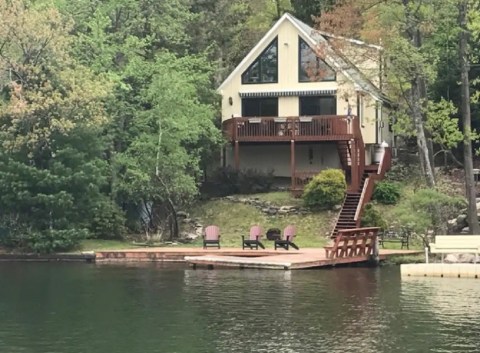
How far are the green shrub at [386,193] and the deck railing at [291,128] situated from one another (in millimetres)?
3011

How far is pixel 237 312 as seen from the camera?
61.8ft

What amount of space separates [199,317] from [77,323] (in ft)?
8.97

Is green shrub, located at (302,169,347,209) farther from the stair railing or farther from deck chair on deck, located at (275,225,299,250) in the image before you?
deck chair on deck, located at (275,225,299,250)

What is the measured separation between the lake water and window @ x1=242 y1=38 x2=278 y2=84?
17.7 m

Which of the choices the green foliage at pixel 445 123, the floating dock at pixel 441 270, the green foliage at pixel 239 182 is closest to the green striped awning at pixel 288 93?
the green foliage at pixel 239 182

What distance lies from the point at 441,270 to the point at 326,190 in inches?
463

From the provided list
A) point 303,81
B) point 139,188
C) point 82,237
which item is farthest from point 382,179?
point 82,237

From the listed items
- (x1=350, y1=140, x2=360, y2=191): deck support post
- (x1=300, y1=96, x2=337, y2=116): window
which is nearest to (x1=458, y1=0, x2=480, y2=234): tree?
(x1=350, y1=140, x2=360, y2=191): deck support post

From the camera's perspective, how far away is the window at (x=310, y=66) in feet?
136

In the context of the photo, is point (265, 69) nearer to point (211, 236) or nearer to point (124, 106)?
point (124, 106)

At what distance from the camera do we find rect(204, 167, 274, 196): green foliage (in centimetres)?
4047

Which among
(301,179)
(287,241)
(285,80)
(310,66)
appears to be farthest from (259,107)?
(287,241)

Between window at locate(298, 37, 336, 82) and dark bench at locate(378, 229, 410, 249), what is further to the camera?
window at locate(298, 37, 336, 82)

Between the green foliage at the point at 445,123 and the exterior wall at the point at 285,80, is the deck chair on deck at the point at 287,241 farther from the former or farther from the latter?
the exterior wall at the point at 285,80
